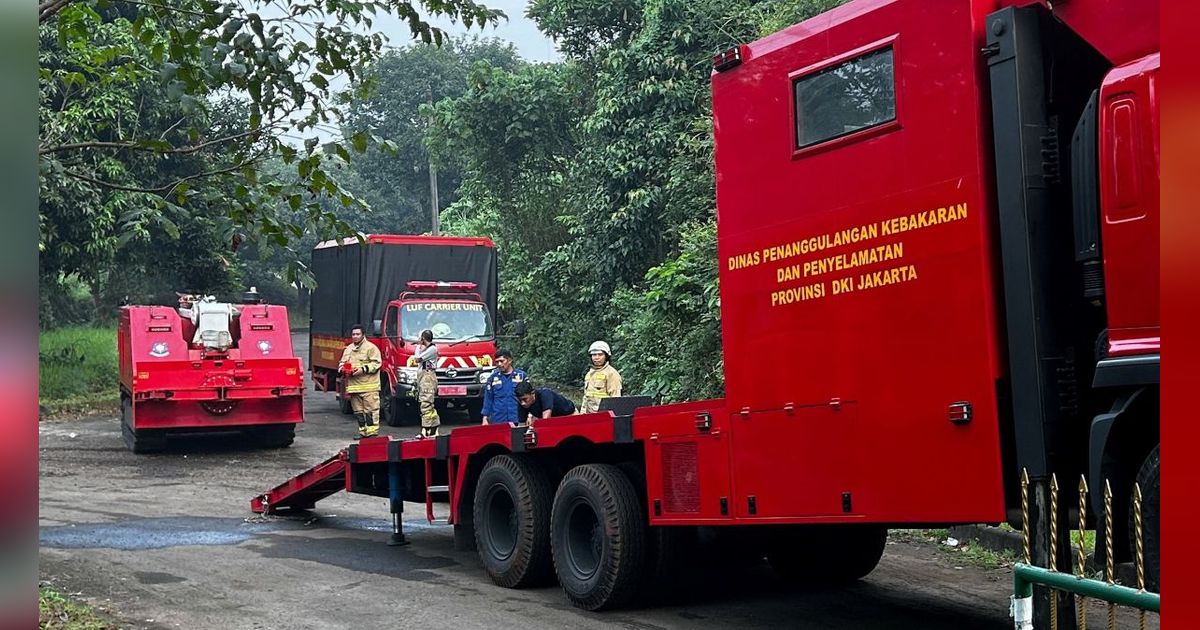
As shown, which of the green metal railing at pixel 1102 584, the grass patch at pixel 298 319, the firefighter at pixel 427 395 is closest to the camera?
the green metal railing at pixel 1102 584

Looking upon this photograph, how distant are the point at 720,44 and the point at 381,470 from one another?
15322 millimetres

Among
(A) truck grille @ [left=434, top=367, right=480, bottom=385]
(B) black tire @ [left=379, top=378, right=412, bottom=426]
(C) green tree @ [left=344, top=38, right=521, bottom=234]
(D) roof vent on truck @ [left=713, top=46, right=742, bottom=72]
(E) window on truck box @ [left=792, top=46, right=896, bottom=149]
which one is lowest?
(B) black tire @ [left=379, top=378, right=412, bottom=426]

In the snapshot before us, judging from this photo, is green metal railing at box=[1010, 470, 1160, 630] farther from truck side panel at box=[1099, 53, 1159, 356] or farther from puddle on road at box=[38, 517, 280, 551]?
puddle on road at box=[38, 517, 280, 551]

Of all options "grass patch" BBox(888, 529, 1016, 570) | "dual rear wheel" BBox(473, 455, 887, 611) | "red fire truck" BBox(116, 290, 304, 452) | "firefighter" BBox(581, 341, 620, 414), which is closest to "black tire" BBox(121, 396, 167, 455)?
"red fire truck" BBox(116, 290, 304, 452)

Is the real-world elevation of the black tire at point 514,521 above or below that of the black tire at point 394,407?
below

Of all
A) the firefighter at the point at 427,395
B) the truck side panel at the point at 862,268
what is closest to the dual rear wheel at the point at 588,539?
the truck side panel at the point at 862,268

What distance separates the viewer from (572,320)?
2942cm

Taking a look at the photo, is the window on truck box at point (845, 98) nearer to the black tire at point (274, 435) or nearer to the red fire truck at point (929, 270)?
the red fire truck at point (929, 270)

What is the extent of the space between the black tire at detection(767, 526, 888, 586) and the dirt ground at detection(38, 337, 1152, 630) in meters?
0.15

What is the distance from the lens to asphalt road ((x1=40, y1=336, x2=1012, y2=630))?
27.8ft

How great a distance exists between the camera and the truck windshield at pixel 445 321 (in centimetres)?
2331

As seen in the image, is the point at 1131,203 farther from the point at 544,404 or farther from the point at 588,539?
the point at 544,404

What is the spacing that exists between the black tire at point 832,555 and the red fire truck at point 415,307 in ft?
43.3

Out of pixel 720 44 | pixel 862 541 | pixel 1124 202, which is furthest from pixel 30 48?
pixel 720 44
